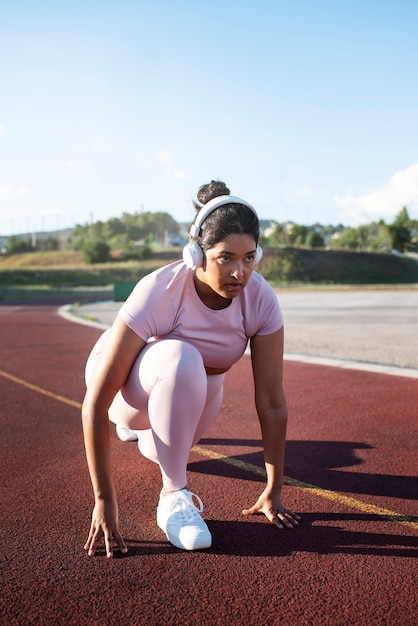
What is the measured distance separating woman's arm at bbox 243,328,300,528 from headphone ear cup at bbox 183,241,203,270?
20.3 inches

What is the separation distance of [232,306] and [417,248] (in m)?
92.2

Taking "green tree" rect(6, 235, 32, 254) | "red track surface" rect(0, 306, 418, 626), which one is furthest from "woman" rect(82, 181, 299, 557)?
"green tree" rect(6, 235, 32, 254)

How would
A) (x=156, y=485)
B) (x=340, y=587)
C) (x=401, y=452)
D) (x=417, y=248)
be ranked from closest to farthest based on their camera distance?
(x=340, y=587)
(x=156, y=485)
(x=401, y=452)
(x=417, y=248)

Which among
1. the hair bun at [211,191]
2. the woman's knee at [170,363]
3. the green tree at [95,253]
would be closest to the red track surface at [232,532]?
the woman's knee at [170,363]

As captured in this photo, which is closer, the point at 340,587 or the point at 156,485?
the point at 340,587

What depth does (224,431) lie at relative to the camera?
4.60 metres

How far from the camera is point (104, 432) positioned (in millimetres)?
2553

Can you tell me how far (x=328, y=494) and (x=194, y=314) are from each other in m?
1.31

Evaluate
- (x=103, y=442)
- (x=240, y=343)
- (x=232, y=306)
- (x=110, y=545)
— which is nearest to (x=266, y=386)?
(x=240, y=343)

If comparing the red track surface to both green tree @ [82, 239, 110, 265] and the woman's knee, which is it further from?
green tree @ [82, 239, 110, 265]

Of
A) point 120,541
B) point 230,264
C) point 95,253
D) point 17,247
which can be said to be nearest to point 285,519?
point 120,541

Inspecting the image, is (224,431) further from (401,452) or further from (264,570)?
(264,570)

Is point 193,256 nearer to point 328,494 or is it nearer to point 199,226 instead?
point 199,226

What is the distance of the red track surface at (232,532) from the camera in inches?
83.5
